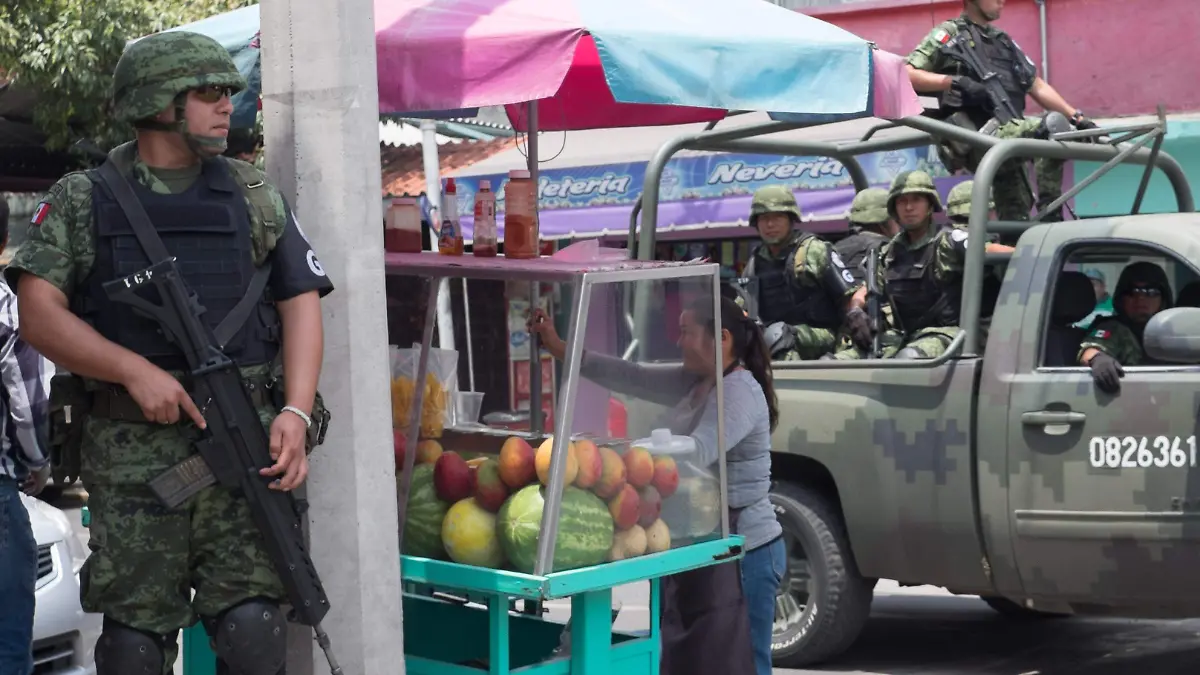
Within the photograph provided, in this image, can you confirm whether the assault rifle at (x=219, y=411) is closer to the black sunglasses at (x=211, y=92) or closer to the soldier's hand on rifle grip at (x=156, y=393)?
the soldier's hand on rifle grip at (x=156, y=393)

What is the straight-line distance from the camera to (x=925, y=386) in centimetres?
630

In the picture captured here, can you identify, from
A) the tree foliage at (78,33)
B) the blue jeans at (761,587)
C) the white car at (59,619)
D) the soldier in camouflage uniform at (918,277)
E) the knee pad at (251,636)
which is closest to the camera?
the knee pad at (251,636)

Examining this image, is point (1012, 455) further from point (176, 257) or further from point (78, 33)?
point (78, 33)

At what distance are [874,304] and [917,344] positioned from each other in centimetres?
60

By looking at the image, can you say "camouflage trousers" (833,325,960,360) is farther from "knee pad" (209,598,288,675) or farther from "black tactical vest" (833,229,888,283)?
"knee pad" (209,598,288,675)

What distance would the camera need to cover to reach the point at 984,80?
778 centimetres

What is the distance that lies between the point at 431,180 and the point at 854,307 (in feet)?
26.3

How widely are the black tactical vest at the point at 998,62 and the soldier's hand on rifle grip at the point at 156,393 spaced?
17.2 ft

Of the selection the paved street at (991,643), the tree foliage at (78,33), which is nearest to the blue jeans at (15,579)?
the paved street at (991,643)

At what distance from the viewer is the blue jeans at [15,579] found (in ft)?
14.3

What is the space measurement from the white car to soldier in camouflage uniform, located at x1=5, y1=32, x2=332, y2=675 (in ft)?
6.63

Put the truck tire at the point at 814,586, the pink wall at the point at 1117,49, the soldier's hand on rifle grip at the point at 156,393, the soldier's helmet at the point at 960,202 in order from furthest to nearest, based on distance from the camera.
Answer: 1. the pink wall at the point at 1117,49
2. the soldier's helmet at the point at 960,202
3. the truck tire at the point at 814,586
4. the soldier's hand on rifle grip at the point at 156,393

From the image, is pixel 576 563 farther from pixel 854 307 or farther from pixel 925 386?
pixel 854 307

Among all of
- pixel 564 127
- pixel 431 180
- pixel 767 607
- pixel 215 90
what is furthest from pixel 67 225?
pixel 431 180
